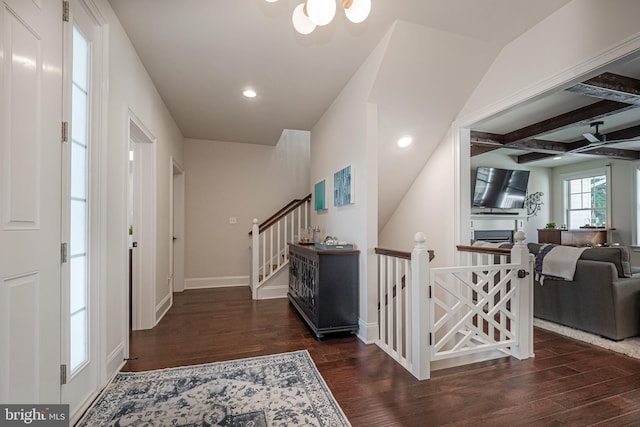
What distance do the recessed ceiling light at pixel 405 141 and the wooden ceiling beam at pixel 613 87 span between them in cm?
147

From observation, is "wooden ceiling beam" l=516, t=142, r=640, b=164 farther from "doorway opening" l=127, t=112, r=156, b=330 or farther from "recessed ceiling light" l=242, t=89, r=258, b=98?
"doorway opening" l=127, t=112, r=156, b=330

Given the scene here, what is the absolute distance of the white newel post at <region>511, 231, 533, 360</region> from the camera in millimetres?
2480

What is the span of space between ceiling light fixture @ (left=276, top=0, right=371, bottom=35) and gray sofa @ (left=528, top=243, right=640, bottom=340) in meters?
3.22

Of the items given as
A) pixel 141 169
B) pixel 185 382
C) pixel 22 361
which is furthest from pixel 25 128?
pixel 141 169

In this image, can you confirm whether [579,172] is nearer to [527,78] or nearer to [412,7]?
[527,78]

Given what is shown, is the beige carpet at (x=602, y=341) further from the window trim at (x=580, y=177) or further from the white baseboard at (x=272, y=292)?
the window trim at (x=580, y=177)

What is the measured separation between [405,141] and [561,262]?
2.10m

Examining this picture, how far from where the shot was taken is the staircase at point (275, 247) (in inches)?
178

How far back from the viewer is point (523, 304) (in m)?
2.53

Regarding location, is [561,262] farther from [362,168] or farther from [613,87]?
[362,168]

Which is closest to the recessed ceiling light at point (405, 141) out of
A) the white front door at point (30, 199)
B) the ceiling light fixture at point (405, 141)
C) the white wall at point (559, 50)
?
the ceiling light fixture at point (405, 141)

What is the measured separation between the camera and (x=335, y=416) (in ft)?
5.60

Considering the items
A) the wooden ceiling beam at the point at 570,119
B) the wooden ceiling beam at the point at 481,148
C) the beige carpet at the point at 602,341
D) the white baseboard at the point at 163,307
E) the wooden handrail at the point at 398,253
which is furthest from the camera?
the wooden ceiling beam at the point at 481,148

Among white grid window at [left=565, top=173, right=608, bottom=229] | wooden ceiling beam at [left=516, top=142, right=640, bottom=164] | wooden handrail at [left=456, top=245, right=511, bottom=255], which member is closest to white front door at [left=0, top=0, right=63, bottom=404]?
wooden handrail at [left=456, top=245, right=511, bottom=255]
